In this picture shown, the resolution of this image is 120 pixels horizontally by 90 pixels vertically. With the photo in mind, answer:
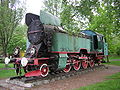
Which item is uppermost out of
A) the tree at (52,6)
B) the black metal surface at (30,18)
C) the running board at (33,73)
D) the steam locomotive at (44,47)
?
the tree at (52,6)

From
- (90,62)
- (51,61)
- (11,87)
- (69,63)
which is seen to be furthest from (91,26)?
(11,87)

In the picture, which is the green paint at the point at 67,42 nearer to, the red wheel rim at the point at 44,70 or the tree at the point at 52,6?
the red wheel rim at the point at 44,70

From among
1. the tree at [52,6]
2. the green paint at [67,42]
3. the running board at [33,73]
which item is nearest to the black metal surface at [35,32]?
the green paint at [67,42]

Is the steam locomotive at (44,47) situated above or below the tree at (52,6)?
below

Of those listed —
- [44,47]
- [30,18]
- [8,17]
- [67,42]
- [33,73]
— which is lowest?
[33,73]

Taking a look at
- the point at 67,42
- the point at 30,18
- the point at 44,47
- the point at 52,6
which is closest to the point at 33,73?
the point at 44,47

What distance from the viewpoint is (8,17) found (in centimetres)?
1404

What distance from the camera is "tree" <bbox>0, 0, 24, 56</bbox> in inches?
540

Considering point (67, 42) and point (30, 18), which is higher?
point (30, 18)

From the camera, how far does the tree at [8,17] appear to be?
13719 millimetres

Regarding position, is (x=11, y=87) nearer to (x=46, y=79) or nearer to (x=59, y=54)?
(x=46, y=79)

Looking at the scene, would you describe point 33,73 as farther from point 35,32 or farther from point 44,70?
point 35,32

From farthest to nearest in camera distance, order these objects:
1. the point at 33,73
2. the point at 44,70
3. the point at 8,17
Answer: the point at 8,17
the point at 44,70
the point at 33,73

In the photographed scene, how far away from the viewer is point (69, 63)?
9.46m
